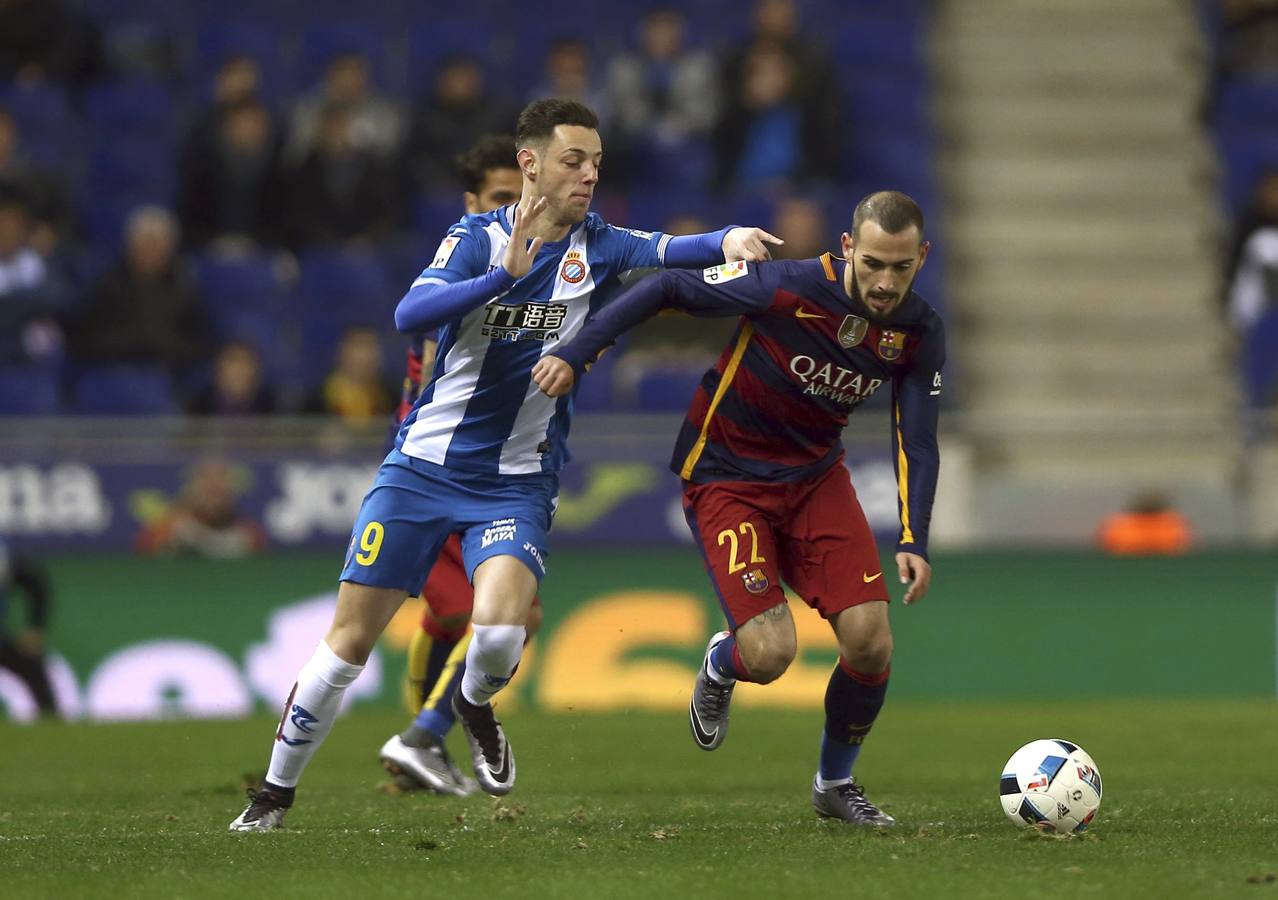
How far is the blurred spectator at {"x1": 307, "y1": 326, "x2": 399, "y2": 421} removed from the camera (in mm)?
13633

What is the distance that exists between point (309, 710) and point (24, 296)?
26.5ft

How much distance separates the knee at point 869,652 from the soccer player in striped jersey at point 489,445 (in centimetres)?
118

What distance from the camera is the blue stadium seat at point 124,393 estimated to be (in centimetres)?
1400

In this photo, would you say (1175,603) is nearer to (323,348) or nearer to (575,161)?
(323,348)

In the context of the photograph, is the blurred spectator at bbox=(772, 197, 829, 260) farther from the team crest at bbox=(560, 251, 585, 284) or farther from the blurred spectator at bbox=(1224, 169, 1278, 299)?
the team crest at bbox=(560, 251, 585, 284)

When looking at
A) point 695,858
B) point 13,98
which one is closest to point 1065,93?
point 13,98

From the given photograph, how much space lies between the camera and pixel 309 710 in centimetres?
702

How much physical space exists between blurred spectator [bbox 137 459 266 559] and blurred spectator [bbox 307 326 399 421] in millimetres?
873

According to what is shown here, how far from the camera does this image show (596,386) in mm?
14258

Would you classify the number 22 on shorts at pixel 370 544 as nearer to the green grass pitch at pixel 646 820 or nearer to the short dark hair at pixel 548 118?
the green grass pitch at pixel 646 820

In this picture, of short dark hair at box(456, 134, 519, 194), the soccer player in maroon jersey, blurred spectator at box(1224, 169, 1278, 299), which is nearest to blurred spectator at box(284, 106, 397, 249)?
blurred spectator at box(1224, 169, 1278, 299)

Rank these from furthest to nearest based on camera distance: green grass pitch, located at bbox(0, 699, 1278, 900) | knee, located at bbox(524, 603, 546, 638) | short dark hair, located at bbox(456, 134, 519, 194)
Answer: short dark hair, located at bbox(456, 134, 519, 194)
knee, located at bbox(524, 603, 546, 638)
green grass pitch, located at bbox(0, 699, 1278, 900)

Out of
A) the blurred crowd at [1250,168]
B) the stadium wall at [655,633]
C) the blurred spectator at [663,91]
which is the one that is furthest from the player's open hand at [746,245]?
the blurred spectator at [663,91]

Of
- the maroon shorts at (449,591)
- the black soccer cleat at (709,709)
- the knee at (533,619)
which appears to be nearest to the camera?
the black soccer cleat at (709,709)
